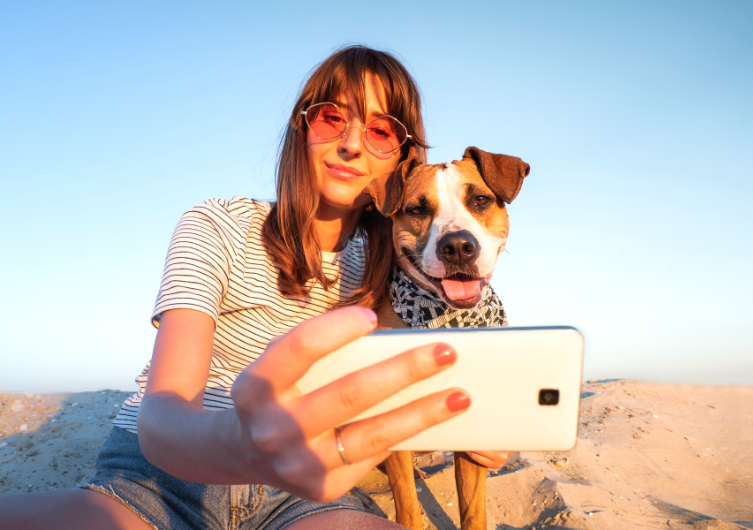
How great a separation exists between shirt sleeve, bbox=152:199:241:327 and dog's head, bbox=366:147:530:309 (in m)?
1.03

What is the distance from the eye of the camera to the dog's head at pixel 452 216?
283 centimetres

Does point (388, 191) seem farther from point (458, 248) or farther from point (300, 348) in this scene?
point (300, 348)

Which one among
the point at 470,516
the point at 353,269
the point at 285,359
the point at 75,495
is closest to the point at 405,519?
the point at 470,516

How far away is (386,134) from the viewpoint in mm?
2949

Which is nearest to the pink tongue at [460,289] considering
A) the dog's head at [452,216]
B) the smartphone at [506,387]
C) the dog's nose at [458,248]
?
the dog's head at [452,216]

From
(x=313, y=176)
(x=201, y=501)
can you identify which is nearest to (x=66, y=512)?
(x=201, y=501)

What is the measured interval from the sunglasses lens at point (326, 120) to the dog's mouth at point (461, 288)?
0.99m

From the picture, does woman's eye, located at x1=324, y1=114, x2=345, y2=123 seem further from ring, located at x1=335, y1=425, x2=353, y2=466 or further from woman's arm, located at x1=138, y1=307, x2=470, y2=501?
ring, located at x1=335, y1=425, x2=353, y2=466

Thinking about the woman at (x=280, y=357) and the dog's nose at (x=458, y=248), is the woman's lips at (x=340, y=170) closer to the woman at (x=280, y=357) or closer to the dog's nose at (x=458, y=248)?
the woman at (x=280, y=357)

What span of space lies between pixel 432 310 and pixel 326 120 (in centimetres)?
123

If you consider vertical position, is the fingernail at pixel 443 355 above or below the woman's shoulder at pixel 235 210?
below

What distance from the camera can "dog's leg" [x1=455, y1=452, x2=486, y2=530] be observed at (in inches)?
109

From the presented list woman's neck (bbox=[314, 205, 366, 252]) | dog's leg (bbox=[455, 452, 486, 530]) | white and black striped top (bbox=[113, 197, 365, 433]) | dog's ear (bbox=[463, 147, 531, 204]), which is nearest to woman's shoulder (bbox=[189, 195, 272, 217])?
white and black striped top (bbox=[113, 197, 365, 433])

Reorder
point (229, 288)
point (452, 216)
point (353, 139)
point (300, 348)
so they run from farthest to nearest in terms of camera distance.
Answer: point (452, 216)
point (353, 139)
point (229, 288)
point (300, 348)
